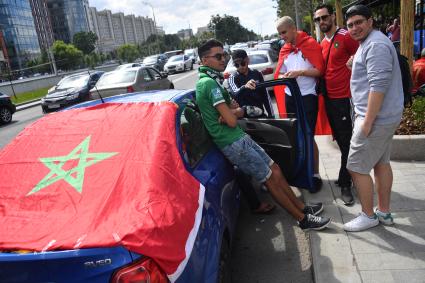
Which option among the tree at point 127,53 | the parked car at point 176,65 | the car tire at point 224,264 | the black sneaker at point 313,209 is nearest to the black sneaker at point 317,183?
the black sneaker at point 313,209

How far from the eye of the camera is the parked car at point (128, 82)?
37.9ft

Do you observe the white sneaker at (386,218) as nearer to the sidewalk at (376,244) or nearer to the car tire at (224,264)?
the sidewalk at (376,244)

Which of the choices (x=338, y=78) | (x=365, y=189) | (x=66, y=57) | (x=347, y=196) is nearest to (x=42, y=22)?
(x=66, y=57)

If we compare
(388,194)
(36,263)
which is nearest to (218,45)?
(388,194)

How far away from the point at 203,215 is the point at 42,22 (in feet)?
424

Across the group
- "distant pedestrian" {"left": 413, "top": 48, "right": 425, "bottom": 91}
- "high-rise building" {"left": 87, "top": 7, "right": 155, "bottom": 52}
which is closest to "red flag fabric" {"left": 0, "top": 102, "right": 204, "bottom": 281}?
"distant pedestrian" {"left": 413, "top": 48, "right": 425, "bottom": 91}

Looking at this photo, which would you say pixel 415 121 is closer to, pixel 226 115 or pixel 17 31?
pixel 226 115

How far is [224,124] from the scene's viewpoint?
317cm

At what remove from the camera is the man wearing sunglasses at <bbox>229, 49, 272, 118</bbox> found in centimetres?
400

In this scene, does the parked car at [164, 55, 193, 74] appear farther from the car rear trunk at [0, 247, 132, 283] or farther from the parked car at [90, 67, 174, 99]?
A: the car rear trunk at [0, 247, 132, 283]

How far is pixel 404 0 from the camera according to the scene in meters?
5.51

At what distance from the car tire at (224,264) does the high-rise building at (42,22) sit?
11990cm

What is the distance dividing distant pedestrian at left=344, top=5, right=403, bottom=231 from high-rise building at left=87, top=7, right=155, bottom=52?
5001 inches

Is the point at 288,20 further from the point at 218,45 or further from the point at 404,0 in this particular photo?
the point at 404,0
